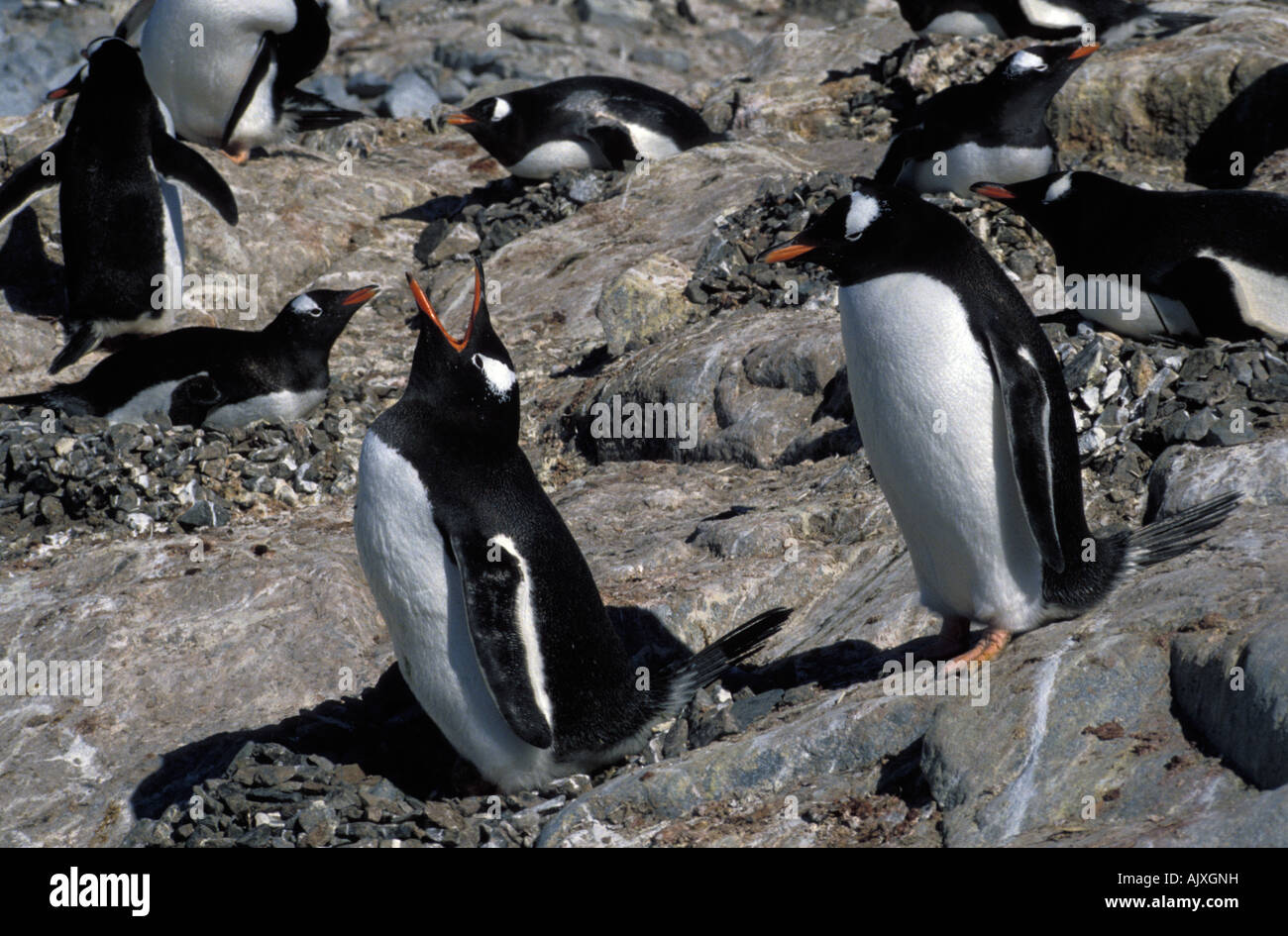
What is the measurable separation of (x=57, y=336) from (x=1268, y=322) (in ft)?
21.0

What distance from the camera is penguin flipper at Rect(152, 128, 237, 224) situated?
26.6ft

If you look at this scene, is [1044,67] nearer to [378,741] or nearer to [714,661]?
[714,661]

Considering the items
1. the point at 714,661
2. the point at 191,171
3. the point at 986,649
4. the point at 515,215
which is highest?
the point at 191,171

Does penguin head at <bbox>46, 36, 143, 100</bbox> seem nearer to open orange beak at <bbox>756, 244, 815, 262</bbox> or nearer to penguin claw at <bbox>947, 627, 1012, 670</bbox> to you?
open orange beak at <bbox>756, 244, 815, 262</bbox>

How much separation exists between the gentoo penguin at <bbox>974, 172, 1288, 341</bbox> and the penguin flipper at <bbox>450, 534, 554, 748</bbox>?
121 inches

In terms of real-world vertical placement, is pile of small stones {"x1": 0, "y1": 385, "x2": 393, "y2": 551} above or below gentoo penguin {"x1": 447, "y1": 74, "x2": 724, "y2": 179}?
below

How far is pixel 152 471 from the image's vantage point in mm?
6297

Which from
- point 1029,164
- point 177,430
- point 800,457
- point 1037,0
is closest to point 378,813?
point 800,457

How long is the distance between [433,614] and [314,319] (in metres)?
3.53

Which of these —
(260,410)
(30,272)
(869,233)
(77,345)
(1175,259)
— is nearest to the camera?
(869,233)

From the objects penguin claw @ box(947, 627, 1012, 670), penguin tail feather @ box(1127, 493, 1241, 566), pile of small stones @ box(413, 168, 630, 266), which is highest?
pile of small stones @ box(413, 168, 630, 266)

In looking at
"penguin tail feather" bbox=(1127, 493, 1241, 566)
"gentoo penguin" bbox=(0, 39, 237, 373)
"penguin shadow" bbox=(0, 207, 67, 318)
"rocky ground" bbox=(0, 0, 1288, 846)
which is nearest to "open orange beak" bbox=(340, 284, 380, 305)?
"rocky ground" bbox=(0, 0, 1288, 846)

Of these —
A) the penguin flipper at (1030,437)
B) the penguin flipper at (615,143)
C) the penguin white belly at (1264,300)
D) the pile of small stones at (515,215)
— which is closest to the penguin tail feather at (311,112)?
the pile of small stones at (515,215)

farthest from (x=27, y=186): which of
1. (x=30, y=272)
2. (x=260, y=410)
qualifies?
(x=260, y=410)
